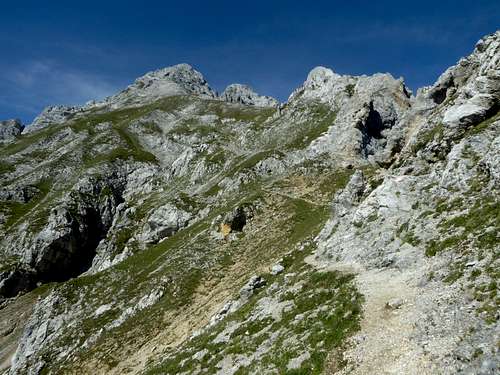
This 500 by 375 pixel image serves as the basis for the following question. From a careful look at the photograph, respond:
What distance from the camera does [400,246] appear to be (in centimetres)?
2933

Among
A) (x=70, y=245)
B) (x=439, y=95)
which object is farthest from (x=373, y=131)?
(x=70, y=245)

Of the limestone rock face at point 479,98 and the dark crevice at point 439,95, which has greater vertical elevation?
the dark crevice at point 439,95

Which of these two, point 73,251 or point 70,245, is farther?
point 73,251

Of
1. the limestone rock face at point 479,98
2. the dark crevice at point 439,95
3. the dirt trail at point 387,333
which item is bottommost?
the dirt trail at point 387,333

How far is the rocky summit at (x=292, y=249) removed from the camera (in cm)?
2159

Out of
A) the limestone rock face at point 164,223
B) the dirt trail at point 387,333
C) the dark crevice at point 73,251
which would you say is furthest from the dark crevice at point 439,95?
the dark crevice at point 73,251

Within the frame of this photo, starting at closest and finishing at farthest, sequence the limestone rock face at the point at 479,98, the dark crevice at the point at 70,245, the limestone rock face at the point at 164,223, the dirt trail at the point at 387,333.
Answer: the dirt trail at the point at 387,333 < the limestone rock face at the point at 479,98 < the limestone rock face at the point at 164,223 < the dark crevice at the point at 70,245

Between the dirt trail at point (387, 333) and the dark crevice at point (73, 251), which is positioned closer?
the dirt trail at point (387, 333)

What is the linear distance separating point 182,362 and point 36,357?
33.8 meters

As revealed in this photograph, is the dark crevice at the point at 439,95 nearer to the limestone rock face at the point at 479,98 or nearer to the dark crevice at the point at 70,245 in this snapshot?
the limestone rock face at the point at 479,98

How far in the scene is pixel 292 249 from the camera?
47312mm

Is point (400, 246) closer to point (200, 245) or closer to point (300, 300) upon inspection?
point (300, 300)

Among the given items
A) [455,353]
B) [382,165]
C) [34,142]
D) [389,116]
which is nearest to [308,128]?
[389,116]

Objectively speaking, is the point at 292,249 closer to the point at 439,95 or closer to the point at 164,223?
the point at 439,95
